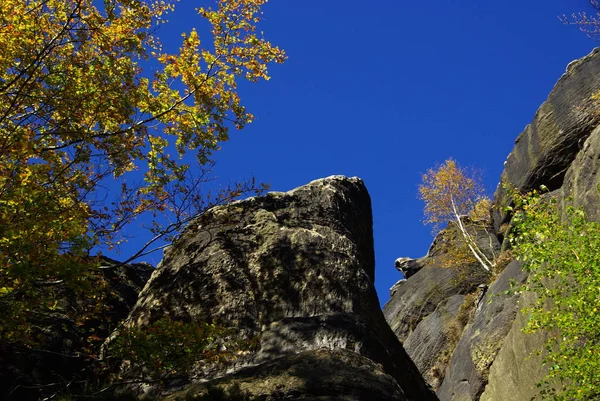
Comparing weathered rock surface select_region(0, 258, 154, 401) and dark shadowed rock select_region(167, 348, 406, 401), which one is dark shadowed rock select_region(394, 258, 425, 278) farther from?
dark shadowed rock select_region(167, 348, 406, 401)

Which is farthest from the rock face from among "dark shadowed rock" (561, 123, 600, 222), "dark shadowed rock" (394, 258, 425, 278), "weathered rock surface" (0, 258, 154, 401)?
"dark shadowed rock" (394, 258, 425, 278)

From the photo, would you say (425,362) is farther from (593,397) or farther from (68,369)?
(68,369)

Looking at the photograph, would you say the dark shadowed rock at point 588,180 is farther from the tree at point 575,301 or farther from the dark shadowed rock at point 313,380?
the dark shadowed rock at point 313,380

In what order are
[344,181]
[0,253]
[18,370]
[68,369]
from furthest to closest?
[344,181] → [68,369] → [18,370] → [0,253]

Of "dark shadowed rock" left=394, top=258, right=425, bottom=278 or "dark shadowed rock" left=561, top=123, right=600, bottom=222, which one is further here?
"dark shadowed rock" left=394, top=258, right=425, bottom=278

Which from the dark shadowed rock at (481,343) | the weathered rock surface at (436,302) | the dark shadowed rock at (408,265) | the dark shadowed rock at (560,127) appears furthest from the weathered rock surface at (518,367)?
the dark shadowed rock at (408,265)

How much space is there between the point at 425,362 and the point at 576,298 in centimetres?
1967

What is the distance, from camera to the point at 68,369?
39.3 feet

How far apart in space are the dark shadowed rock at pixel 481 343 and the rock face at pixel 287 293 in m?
11.1

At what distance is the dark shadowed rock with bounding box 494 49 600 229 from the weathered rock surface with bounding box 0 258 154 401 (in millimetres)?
22224

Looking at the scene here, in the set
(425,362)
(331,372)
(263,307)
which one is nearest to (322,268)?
(263,307)

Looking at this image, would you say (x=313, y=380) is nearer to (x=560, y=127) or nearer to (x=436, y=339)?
(x=560, y=127)

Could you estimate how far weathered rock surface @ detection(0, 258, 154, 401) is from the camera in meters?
10.5

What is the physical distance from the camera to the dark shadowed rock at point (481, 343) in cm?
2309
